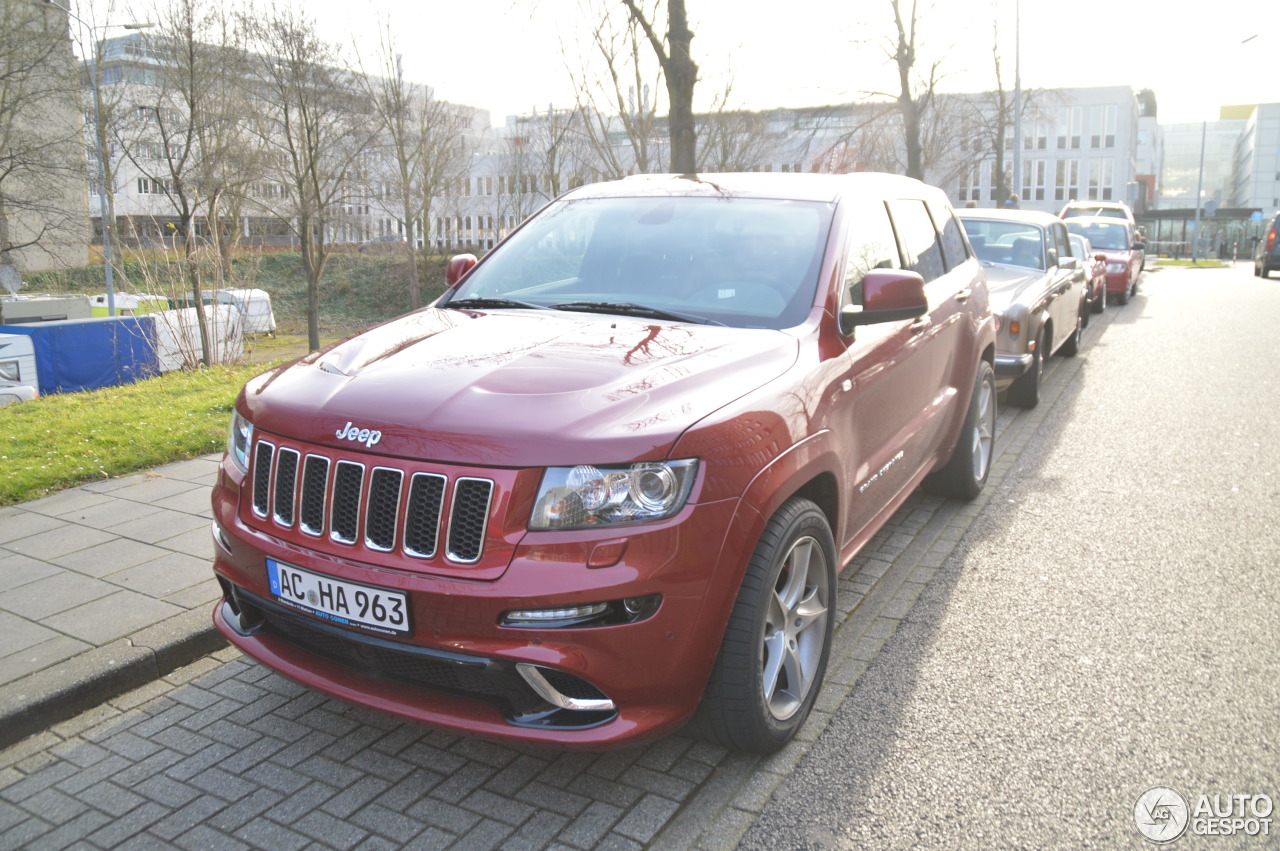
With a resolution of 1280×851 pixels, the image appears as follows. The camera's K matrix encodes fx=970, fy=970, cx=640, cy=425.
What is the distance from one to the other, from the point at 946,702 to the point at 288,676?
2.28m

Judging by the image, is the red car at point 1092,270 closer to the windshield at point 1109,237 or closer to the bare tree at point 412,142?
the windshield at point 1109,237

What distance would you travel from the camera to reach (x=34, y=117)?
82.1ft

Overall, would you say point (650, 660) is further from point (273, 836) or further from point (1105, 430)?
point (1105, 430)

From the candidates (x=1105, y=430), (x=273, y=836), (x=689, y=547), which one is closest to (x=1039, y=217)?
(x=1105, y=430)

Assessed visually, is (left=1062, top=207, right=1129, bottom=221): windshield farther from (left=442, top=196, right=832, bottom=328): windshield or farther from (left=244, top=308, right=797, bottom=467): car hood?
(left=244, top=308, right=797, bottom=467): car hood

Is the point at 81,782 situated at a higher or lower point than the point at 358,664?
lower

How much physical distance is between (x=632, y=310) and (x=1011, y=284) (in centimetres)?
680

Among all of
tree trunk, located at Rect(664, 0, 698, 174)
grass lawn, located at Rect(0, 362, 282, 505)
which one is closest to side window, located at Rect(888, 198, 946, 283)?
grass lawn, located at Rect(0, 362, 282, 505)

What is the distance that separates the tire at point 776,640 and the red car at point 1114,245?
1826 centimetres

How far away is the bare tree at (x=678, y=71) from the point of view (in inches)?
452

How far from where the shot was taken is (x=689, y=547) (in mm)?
2650

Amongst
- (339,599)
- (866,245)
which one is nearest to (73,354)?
(866,245)

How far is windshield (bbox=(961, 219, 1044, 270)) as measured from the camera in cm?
1039

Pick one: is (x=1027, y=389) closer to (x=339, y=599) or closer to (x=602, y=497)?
(x=602, y=497)
